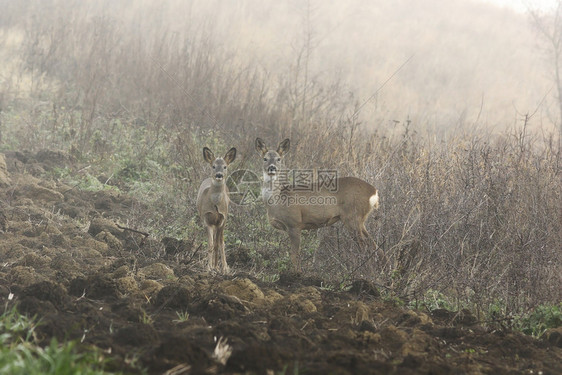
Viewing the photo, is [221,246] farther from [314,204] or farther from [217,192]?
[314,204]

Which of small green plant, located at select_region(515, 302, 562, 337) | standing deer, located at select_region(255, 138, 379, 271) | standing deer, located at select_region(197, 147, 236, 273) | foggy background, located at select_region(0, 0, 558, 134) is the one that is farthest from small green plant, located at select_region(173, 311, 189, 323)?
foggy background, located at select_region(0, 0, 558, 134)

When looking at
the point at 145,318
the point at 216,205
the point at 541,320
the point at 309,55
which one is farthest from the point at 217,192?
the point at 309,55

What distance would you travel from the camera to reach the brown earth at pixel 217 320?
3754mm

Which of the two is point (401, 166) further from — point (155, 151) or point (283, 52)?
point (283, 52)

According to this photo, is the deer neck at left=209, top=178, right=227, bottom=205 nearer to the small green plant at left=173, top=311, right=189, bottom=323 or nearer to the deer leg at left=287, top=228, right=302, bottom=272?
the deer leg at left=287, top=228, right=302, bottom=272

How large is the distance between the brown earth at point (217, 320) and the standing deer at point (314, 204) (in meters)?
1.50

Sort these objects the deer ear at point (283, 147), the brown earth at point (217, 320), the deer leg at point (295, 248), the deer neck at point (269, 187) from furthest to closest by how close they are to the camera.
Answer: the deer ear at point (283, 147), the deer neck at point (269, 187), the deer leg at point (295, 248), the brown earth at point (217, 320)

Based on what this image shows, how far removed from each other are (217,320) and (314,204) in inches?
168

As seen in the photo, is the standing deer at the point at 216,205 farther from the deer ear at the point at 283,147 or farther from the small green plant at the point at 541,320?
the small green plant at the point at 541,320

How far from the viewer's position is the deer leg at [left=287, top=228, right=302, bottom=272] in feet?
28.5

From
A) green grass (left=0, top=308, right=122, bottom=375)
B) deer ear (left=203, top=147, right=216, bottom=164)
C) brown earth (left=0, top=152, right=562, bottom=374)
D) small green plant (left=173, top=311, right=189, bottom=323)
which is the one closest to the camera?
green grass (left=0, top=308, right=122, bottom=375)

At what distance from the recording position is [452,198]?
28.3 ft

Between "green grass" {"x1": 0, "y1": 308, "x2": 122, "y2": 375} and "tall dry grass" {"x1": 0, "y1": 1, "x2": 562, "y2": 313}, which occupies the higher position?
"tall dry grass" {"x1": 0, "y1": 1, "x2": 562, "y2": 313}

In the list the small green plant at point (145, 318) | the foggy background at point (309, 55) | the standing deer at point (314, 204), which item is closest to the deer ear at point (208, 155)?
the standing deer at point (314, 204)
